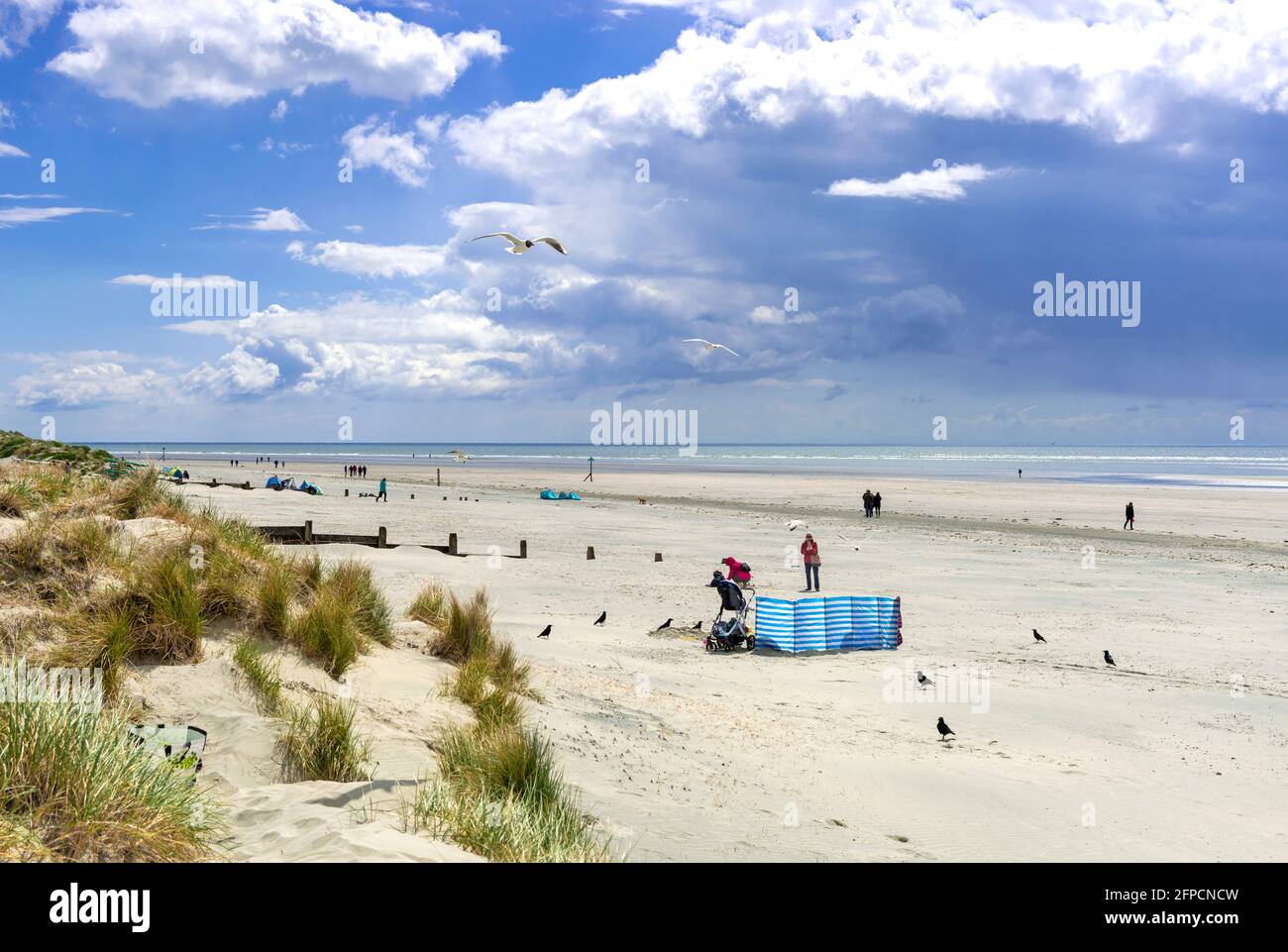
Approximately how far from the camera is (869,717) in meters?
11.0

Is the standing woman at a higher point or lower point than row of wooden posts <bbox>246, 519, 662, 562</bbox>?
lower

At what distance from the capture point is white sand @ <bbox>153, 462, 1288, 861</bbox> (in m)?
6.88

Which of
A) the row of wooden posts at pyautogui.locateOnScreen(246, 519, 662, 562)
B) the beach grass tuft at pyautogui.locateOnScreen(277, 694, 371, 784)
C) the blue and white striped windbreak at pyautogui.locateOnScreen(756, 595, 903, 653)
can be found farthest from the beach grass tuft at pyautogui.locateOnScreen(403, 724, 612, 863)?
the row of wooden posts at pyautogui.locateOnScreen(246, 519, 662, 562)

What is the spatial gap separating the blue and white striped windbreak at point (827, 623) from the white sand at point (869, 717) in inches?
17.4

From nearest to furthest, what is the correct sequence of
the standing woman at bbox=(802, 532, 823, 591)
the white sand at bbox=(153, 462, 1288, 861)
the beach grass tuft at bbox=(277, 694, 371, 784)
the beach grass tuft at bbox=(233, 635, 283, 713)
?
the beach grass tuft at bbox=(277, 694, 371, 784), the white sand at bbox=(153, 462, 1288, 861), the beach grass tuft at bbox=(233, 635, 283, 713), the standing woman at bbox=(802, 532, 823, 591)

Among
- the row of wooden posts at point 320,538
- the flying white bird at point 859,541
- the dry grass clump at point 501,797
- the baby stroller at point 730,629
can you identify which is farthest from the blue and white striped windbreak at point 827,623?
the flying white bird at point 859,541

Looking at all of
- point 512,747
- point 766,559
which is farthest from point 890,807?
point 766,559

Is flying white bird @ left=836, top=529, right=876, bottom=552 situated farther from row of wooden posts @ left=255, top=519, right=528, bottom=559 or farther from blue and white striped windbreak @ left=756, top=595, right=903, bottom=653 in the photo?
blue and white striped windbreak @ left=756, top=595, right=903, bottom=653

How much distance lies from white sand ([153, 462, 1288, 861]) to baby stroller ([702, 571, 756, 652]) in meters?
0.33

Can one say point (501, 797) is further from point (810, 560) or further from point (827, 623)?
point (810, 560)

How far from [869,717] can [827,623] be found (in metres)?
4.43

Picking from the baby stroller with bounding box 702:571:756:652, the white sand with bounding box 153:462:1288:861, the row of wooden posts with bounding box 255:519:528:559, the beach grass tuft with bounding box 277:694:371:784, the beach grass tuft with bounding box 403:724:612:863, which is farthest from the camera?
the row of wooden posts with bounding box 255:519:528:559
